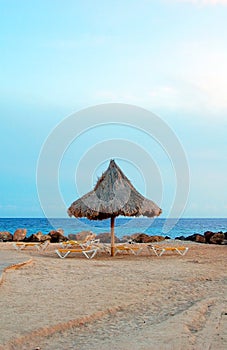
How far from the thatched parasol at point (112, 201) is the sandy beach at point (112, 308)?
3.12 m

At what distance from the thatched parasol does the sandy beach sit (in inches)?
123

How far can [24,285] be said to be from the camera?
7652 mm

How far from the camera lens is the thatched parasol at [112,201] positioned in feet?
44.4

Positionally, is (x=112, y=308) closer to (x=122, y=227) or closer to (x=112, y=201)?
(x=112, y=201)

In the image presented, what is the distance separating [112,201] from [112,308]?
291 inches

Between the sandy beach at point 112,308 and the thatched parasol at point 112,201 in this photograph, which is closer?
the sandy beach at point 112,308

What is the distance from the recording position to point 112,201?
1352 cm

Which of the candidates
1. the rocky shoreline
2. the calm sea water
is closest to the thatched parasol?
the rocky shoreline

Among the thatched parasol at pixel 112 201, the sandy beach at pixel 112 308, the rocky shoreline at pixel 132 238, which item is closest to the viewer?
the sandy beach at pixel 112 308

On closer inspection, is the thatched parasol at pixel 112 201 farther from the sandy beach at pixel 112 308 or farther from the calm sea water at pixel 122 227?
the calm sea water at pixel 122 227

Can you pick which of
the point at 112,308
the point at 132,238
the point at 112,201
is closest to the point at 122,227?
the point at 132,238

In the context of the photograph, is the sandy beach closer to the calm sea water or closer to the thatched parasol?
the thatched parasol

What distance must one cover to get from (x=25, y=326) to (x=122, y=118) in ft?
47.4

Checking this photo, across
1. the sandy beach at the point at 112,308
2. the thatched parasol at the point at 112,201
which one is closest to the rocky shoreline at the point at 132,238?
the thatched parasol at the point at 112,201
